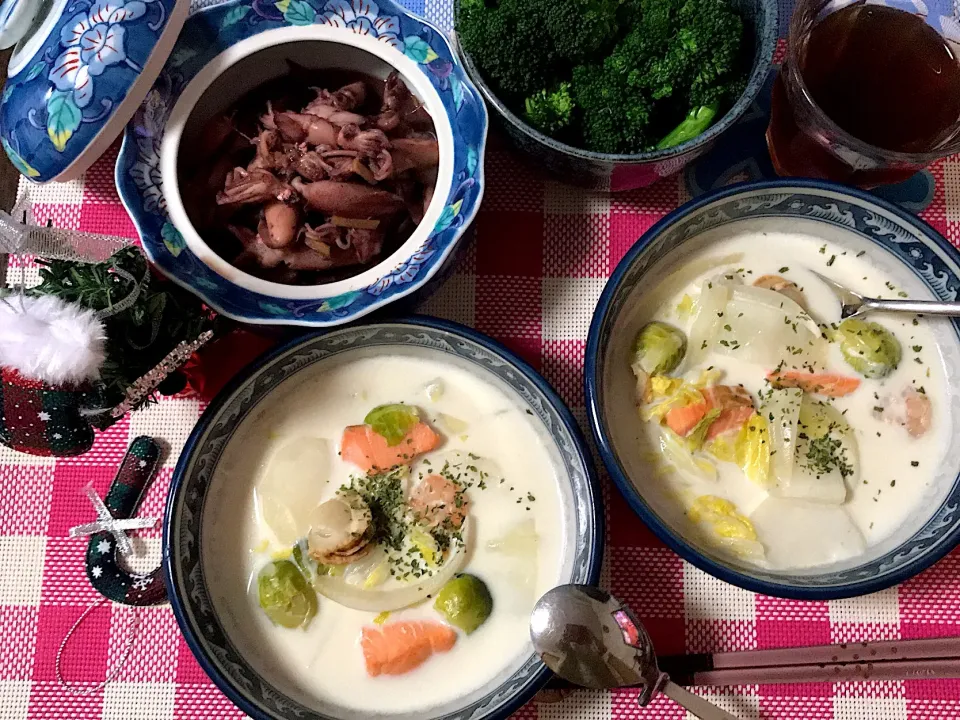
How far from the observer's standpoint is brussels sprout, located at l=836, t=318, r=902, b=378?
124cm

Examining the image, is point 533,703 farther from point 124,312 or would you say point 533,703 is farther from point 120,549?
point 124,312

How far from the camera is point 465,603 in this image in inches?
46.6

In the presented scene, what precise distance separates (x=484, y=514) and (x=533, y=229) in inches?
20.4

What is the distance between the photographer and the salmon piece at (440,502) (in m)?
1.23

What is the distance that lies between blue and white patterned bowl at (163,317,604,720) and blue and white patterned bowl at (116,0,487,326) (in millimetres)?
79

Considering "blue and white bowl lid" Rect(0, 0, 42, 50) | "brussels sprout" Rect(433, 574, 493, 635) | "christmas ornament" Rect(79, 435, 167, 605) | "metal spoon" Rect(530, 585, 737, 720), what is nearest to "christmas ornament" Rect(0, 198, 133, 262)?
"blue and white bowl lid" Rect(0, 0, 42, 50)

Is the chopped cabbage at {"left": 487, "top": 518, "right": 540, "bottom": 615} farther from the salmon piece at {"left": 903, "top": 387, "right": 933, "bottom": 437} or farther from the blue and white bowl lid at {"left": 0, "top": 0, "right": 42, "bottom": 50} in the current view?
the blue and white bowl lid at {"left": 0, "top": 0, "right": 42, "bottom": 50}

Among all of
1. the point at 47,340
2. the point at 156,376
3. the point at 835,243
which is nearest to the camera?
the point at 47,340

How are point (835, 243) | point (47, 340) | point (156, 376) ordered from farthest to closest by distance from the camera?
point (835, 243) < point (156, 376) < point (47, 340)

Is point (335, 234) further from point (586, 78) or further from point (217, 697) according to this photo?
point (217, 697)

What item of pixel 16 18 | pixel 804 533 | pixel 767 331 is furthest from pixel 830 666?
pixel 16 18

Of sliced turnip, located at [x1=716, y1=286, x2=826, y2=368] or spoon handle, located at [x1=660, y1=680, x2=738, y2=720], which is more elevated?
sliced turnip, located at [x1=716, y1=286, x2=826, y2=368]

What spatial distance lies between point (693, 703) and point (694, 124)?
2.98ft

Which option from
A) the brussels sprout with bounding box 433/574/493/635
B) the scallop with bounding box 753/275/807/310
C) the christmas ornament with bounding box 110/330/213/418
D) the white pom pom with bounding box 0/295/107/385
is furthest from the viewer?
the scallop with bounding box 753/275/807/310
